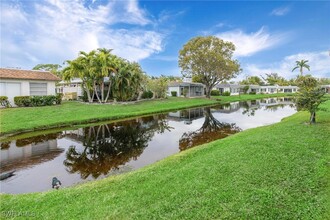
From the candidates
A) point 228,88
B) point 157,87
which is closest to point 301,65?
point 228,88

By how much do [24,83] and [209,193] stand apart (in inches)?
1044

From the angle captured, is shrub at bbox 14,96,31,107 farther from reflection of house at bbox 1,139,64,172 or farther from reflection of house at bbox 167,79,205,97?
reflection of house at bbox 167,79,205,97

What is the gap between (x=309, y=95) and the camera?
42.9 ft

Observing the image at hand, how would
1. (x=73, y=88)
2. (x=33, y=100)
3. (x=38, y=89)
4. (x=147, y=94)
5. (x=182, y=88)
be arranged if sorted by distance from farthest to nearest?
1. (x=182, y=88)
2. (x=147, y=94)
3. (x=73, y=88)
4. (x=38, y=89)
5. (x=33, y=100)

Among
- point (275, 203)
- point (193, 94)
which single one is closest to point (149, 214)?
point (275, 203)

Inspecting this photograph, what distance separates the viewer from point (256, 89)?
84.7 m

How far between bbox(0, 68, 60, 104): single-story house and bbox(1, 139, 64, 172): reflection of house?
14.4m

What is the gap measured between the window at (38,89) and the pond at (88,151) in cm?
1384

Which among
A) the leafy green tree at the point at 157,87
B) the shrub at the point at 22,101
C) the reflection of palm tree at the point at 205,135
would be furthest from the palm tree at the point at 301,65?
the shrub at the point at 22,101

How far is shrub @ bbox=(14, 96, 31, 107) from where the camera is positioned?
23.4 m

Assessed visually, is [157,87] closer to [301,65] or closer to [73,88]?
[73,88]

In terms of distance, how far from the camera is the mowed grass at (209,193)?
14.8ft

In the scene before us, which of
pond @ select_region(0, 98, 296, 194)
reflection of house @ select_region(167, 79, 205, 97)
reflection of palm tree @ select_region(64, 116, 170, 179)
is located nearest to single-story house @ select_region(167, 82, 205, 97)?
reflection of house @ select_region(167, 79, 205, 97)

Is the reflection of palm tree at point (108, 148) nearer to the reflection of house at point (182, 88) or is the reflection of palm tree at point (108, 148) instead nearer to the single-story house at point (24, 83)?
the single-story house at point (24, 83)
